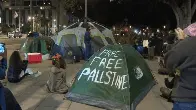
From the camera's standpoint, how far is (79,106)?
8.00m

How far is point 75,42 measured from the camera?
18516 mm

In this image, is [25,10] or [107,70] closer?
[107,70]

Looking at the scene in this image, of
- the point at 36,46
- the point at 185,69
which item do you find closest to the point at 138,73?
the point at 185,69

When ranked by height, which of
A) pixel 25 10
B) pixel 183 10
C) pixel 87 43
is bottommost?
pixel 87 43

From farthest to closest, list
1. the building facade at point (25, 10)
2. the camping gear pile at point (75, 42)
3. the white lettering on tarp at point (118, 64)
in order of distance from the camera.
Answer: the building facade at point (25, 10)
the camping gear pile at point (75, 42)
the white lettering on tarp at point (118, 64)

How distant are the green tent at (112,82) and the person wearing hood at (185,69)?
12.5ft

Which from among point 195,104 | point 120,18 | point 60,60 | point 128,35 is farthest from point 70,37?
point 120,18

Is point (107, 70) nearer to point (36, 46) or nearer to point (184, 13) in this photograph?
point (36, 46)

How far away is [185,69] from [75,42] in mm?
15065

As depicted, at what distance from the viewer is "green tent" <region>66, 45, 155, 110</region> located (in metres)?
7.68

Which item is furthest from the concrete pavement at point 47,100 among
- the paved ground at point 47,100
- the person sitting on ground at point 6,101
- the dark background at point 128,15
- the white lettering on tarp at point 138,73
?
the dark background at point 128,15

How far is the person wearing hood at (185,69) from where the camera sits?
3.57 metres

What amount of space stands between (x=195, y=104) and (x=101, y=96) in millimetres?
4397

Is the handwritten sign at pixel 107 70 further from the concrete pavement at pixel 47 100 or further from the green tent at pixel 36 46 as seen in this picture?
the green tent at pixel 36 46
